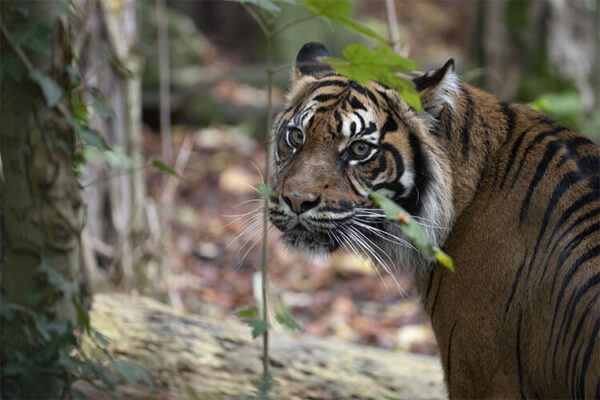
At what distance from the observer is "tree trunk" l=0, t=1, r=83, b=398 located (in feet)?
7.32

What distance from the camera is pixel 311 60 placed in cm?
373

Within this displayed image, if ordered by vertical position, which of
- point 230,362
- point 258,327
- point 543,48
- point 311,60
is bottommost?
point 230,362

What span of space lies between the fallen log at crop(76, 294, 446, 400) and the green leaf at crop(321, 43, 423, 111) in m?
1.61

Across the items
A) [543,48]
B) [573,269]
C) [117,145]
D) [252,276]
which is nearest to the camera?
[573,269]

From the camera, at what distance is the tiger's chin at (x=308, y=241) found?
120 inches

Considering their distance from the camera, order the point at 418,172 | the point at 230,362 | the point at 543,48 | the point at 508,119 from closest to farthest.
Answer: the point at 418,172
the point at 508,119
the point at 230,362
the point at 543,48

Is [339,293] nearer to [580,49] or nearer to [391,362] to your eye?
[391,362]

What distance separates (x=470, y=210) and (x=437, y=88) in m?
0.57

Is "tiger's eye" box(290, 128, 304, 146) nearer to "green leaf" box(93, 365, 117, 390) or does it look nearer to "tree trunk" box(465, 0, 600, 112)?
"green leaf" box(93, 365, 117, 390)

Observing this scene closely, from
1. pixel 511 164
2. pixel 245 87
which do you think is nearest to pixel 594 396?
pixel 511 164

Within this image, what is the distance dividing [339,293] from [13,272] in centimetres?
462

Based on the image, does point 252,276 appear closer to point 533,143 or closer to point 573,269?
point 533,143

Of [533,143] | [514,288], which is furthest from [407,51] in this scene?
[514,288]

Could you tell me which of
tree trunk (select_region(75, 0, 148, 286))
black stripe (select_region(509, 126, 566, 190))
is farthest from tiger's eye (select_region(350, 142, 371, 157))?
tree trunk (select_region(75, 0, 148, 286))
